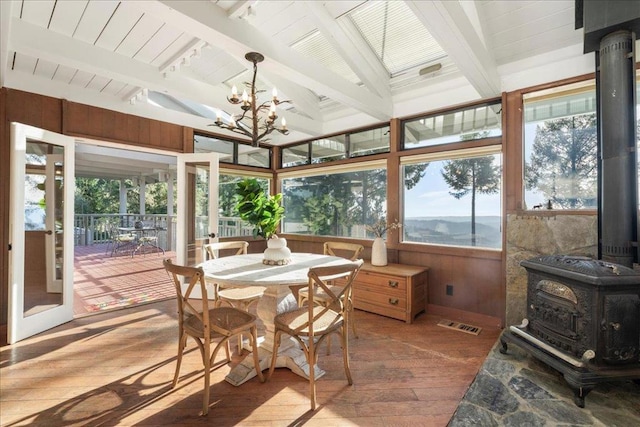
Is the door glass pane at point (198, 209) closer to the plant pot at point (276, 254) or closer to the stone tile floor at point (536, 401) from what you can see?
the plant pot at point (276, 254)

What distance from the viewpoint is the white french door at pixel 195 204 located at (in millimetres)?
4184

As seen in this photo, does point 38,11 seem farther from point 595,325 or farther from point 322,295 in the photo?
point 595,325

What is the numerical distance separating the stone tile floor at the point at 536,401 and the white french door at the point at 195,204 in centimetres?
354

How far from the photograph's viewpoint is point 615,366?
1.94 metres

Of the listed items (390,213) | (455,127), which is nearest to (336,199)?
(390,213)

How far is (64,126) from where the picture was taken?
3.27m

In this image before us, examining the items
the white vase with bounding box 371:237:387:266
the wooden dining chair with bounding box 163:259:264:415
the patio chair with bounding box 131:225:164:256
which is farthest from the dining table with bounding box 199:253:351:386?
the patio chair with bounding box 131:225:164:256

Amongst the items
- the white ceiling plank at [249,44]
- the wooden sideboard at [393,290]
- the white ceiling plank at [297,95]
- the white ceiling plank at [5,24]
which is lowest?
the wooden sideboard at [393,290]

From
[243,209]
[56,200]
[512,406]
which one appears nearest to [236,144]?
[56,200]

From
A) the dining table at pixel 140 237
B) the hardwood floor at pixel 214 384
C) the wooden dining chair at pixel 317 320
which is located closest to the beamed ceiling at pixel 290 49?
the wooden dining chair at pixel 317 320

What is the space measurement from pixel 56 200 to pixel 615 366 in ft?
17.5

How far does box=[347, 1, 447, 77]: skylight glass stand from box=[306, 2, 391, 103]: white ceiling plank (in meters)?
0.10

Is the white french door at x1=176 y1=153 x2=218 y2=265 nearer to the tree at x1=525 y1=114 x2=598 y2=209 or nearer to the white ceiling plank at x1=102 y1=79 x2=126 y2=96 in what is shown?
the white ceiling plank at x1=102 y1=79 x2=126 y2=96

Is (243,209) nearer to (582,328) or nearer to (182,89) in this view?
(182,89)
